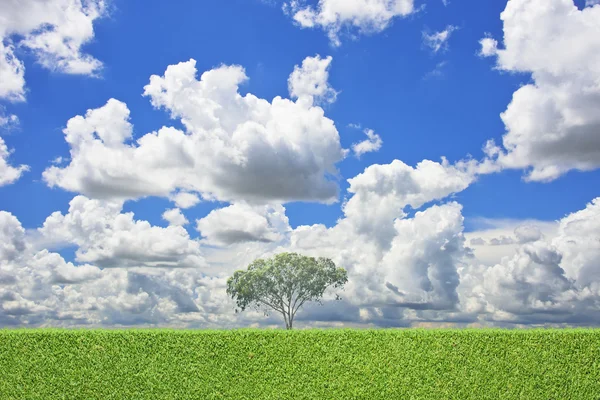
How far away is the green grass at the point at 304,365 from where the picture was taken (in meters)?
16.2

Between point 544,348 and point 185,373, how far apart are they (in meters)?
11.1

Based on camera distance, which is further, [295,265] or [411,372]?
[295,265]

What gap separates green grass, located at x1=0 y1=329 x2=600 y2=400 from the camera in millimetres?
16234

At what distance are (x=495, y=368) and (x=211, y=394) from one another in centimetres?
866

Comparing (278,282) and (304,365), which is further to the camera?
(278,282)

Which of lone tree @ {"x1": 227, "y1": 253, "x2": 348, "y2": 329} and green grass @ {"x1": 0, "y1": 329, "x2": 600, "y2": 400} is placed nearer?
green grass @ {"x1": 0, "y1": 329, "x2": 600, "y2": 400}

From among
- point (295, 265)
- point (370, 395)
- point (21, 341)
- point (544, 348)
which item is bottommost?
point (370, 395)

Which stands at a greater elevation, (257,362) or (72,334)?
(72,334)

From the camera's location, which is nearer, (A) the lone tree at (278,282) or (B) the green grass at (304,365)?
(B) the green grass at (304,365)

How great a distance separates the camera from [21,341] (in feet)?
55.2

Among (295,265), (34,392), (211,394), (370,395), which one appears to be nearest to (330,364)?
(370,395)

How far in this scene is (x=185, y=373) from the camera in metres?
16.4

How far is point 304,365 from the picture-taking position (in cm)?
1644

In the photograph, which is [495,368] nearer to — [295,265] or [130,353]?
[130,353]
